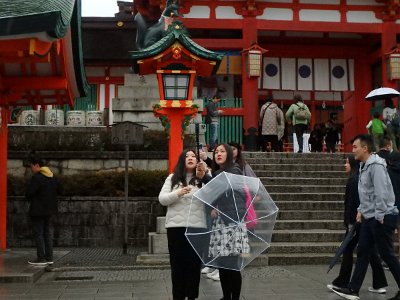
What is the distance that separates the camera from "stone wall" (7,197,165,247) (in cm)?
1230

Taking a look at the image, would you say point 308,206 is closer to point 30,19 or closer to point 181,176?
point 181,176

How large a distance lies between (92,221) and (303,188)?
4.68m

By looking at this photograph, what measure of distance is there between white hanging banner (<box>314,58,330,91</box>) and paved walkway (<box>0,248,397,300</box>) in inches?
469

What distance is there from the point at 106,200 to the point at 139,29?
5569 millimetres

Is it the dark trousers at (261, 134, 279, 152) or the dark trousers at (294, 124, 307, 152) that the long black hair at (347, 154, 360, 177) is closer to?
the dark trousers at (294, 124, 307, 152)

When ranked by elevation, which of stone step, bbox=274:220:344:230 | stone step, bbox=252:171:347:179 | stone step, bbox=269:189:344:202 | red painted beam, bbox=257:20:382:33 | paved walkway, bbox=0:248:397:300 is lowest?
paved walkway, bbox=0:248:397:300

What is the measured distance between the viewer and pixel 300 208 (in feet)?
39.1

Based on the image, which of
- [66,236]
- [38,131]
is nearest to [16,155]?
[38,131]

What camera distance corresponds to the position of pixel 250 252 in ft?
18.7

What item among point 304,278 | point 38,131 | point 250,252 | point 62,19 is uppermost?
point 62,19

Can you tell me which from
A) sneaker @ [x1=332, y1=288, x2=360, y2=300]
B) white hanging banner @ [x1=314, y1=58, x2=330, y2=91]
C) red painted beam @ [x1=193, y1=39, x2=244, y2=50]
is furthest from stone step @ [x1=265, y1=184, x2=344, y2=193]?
white hanging banner @ [x1=314, y1=58, x2=330, y2=91]

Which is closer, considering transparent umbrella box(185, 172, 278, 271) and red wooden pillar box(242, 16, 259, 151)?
transparent umbrella box(185, 172, 278, 271)

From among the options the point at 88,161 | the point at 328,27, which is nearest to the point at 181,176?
the point at 88,161

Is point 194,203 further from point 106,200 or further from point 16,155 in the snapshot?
point 16,155
